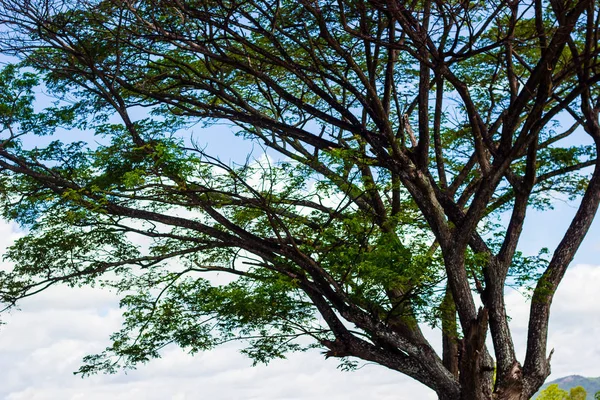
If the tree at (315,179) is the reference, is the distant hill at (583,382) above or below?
above

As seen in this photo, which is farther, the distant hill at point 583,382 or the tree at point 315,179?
the distant hill at point 583,382

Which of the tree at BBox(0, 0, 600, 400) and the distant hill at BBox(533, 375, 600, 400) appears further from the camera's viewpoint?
the distant hill at BBox(533, 375, 600, 400)

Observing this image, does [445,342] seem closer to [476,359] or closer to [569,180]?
[476,359]

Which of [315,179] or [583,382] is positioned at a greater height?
[583,382]

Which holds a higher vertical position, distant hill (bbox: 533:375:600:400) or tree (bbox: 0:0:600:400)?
distant hill (bbox: 533:375:600:400)

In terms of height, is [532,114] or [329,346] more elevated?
[532,114]

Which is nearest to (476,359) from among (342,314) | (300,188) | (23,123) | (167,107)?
(342,314)

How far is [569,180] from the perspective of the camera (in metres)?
13.0

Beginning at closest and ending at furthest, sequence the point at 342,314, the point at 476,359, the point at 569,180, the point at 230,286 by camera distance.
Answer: the point at 476,359 → the point at 342,314 → the point at 230,286 → the point at 569,180

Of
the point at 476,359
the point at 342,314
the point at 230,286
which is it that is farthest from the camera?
the point at 230,286

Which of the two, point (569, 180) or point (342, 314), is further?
point (569, 180)

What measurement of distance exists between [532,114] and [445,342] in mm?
4360

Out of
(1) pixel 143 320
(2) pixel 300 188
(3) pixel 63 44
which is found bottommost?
(1) pixel 143 320

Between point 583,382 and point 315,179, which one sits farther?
point 583,382
